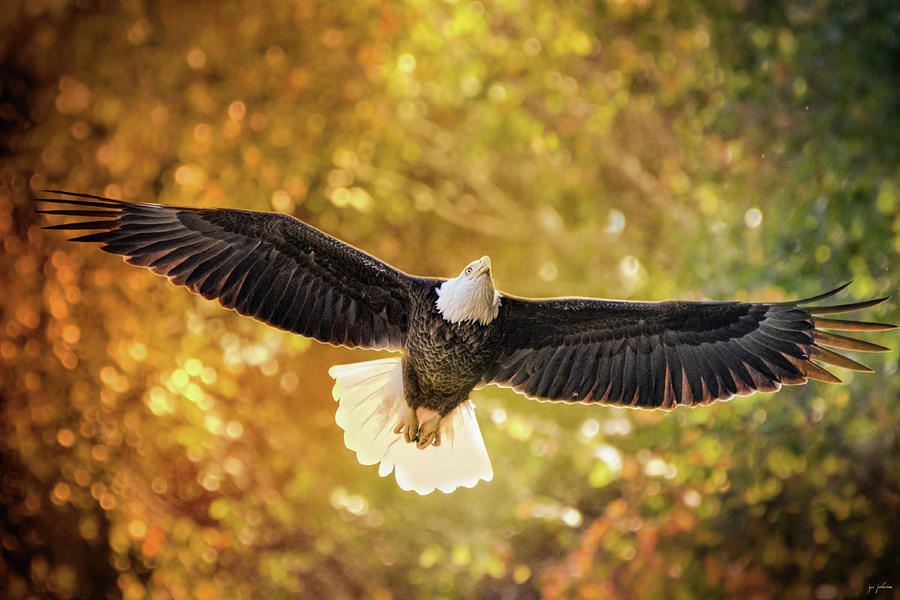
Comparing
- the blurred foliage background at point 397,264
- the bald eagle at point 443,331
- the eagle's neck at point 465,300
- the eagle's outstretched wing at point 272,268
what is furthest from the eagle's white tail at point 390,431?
the blurred foliage background at point 397,264

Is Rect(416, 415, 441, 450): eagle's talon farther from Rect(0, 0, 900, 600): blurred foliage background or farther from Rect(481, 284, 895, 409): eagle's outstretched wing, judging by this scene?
Rect(0, 0, 900, 600): blurred foliage background

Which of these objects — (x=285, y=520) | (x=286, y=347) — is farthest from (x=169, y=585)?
(x=286, y=347)

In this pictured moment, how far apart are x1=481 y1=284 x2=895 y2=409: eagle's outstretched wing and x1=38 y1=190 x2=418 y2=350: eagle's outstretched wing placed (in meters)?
0.41

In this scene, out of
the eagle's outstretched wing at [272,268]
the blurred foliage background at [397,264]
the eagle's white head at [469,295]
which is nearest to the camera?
the eagle's white head at [469,295]

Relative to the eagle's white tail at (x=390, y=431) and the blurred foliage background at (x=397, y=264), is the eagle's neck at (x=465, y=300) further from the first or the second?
the blurred foliage background at (x=397, y=264)

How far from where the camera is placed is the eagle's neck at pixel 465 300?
115 inches

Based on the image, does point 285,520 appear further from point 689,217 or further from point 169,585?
point 689,217

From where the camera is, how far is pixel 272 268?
3191mm

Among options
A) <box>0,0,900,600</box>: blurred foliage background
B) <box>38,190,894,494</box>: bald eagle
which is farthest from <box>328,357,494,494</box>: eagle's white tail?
<box>0,0,900,600</box>: blurred foliage background

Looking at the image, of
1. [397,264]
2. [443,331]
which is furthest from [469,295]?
[397,264]

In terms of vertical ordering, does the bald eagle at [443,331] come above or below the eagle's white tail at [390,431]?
above

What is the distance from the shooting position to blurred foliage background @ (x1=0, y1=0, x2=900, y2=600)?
4.39 metres

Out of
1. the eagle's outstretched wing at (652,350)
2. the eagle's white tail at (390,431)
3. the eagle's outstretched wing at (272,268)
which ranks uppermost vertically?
the eagle's outstretched wing at (652,350)

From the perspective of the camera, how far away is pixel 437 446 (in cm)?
343
